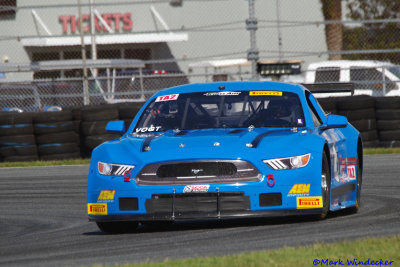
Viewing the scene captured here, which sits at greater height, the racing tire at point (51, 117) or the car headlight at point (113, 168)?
the car headlight at point (113, 168)

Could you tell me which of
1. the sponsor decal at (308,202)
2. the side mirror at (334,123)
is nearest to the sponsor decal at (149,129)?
the side mirror at (334,123)

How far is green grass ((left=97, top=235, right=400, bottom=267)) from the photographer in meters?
5.53

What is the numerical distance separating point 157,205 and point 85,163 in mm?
9903

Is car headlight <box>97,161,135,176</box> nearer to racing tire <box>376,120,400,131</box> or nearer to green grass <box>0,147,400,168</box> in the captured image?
green grass <box>0,147,400,168</box>

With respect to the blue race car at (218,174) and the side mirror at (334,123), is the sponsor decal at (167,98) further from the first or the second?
the side mirror at (334,123)

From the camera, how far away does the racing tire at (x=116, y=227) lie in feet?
25.5

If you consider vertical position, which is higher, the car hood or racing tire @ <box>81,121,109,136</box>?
the car hood

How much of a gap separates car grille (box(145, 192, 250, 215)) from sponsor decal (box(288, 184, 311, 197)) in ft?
1.13

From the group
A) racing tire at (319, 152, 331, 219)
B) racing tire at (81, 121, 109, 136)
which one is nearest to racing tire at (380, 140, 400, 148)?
racing tire at (81, 121, 109, 136)

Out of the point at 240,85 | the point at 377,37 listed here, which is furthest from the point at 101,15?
the point at 240,85

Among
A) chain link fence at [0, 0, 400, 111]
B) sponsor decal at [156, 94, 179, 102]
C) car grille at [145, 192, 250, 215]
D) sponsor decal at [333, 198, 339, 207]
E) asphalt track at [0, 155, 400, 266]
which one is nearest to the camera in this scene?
asphalt track at [0, 155, 400, 266]

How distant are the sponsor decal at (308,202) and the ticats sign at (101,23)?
27.9m

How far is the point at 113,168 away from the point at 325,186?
1682 millimetres

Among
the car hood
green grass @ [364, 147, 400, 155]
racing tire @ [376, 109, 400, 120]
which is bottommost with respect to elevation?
green grass @ [364, 147, 400, 155]
